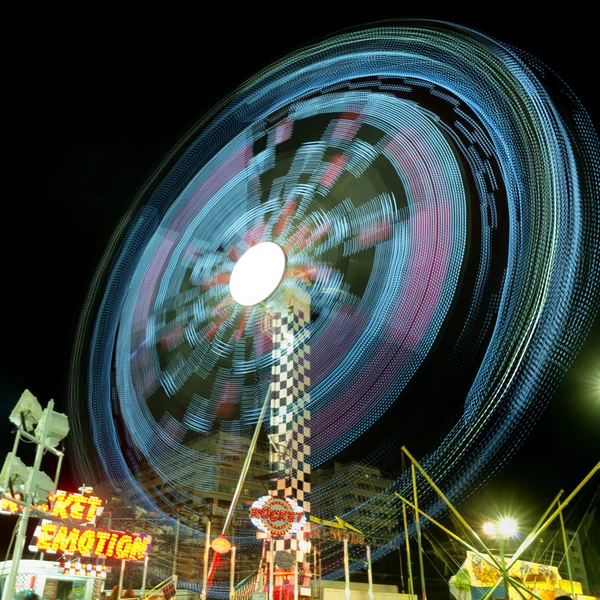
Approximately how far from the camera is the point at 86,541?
17453 mm

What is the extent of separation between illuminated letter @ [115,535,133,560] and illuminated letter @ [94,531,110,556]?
0.50m

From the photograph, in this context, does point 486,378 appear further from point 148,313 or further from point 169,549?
point 169,549

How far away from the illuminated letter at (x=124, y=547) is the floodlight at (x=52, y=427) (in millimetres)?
13090

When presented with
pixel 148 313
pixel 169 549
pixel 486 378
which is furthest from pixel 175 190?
pixel 169 549

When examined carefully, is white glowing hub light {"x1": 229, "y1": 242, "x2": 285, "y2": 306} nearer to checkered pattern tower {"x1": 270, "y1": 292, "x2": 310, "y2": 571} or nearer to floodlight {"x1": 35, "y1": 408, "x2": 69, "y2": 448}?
checkered pattern tower {"x1": 270, "y1": 292, "x2": 310, "y2": 571}

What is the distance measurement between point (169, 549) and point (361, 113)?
106ft

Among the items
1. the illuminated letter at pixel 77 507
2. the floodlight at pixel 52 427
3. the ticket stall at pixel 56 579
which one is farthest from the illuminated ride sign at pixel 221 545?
the floodlight at pixel 52 427

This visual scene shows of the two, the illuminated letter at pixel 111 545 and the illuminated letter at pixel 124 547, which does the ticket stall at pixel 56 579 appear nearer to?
the illuminated letter at pixel 111 545

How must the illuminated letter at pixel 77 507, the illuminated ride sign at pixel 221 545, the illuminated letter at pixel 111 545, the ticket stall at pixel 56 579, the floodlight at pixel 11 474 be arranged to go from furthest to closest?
the illuminated letter at pixel 111 545 → the illuminated letter at pixel 77 507 → the illuminated ride sign at pixel 221 545 → the ticket stall at pixel 56 579 → the floodlight at pixel 11 474

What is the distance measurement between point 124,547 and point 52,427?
1346cm

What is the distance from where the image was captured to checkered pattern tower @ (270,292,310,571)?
17.3m

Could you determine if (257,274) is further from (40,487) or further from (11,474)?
(11,474)

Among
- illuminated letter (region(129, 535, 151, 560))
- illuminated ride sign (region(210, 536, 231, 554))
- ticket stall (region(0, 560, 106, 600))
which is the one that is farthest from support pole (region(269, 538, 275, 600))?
illuminated letter (region(129, 535, 151, 560))

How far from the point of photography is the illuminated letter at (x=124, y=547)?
Result: 59.1 feet
